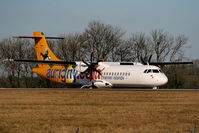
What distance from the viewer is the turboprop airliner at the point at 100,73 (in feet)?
152

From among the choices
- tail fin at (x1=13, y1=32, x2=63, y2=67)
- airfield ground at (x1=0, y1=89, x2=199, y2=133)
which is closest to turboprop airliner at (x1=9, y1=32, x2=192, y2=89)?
tail fin at (x1=13, y1=32, x2=63, y2=67)

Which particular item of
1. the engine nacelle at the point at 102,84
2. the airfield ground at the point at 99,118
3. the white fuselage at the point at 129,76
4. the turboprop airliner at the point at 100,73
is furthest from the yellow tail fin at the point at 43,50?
the airfield ground at the point at 99,118

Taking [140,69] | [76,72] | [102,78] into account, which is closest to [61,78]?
[76,72]

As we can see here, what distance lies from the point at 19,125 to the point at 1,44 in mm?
63870

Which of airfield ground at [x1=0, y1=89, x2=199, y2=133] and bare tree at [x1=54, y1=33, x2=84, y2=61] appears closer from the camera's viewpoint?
airfield ground at [x1=0, y1=89, x2=199, y2=133]

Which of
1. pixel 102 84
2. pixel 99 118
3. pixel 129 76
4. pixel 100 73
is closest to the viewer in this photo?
pixel 99 118

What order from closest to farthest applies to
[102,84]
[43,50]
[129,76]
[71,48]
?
[129,76], [102,84], [43,50], [71,48]

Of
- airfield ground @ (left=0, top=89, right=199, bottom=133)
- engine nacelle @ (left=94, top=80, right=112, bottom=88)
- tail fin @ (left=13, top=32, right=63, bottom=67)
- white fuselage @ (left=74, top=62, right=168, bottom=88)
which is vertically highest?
tail fin @ (left=13, top=32, right=63, bottom=67)

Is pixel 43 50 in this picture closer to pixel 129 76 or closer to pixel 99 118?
pixel 129 76

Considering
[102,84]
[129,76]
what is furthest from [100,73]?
[129,76]

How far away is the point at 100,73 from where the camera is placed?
50438 millimetres

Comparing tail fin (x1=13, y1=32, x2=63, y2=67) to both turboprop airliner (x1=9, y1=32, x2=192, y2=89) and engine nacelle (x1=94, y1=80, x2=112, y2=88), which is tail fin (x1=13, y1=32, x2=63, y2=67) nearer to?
turboprop airliner (x1=9, y1=32, x2=192, y2=89)

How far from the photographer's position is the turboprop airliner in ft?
152

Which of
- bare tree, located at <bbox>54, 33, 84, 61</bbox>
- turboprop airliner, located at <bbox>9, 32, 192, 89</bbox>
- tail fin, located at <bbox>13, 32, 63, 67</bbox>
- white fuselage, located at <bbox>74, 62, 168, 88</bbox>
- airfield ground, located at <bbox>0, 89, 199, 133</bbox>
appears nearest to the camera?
airfield ground, located at <bbox>0, 89, 199, 133</bbox>
